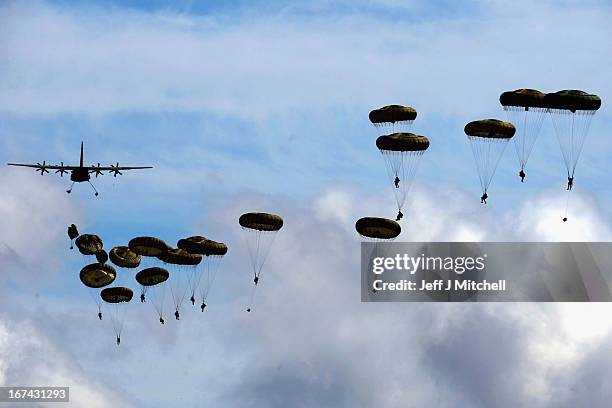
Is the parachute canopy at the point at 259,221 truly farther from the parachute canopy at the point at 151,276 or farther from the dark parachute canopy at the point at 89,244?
the dark parachute canopy at the point at 89,244

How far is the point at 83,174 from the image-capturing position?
6560 inches

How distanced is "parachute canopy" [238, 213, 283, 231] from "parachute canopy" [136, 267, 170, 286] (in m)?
11.9

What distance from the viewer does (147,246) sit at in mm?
134625

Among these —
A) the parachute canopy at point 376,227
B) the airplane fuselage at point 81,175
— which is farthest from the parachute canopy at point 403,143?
the airplane fuselage at point 81,175

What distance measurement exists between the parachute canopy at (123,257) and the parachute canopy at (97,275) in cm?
188

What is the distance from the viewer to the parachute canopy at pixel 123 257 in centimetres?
14075

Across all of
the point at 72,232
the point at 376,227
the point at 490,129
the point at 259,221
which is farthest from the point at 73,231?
the point at 490,129

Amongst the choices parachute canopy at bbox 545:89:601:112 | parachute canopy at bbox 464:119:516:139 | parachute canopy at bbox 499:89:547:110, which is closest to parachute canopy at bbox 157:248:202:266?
parachute canopy at bbox 464:119:516:139

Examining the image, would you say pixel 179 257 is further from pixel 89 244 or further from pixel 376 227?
pixel 376 227

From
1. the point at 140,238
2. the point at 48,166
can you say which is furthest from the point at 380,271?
the point at 48,166

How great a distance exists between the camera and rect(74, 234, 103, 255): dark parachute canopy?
5423 inches

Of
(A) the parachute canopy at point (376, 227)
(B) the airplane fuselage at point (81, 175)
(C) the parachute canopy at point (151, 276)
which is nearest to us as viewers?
(A) the parachute canopy at point (376, 227)

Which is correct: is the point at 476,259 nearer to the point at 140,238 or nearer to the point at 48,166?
the point at 48,166

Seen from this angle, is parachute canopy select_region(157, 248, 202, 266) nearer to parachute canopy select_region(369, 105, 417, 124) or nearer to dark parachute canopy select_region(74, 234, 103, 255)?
dark parachute canopy select_region(74, 234, 103, 255)
